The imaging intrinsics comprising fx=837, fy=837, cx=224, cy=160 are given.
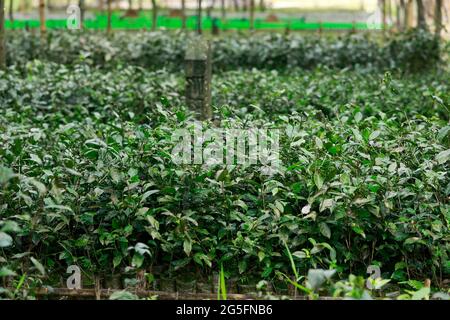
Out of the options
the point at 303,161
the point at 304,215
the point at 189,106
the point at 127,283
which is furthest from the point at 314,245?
the point at 189,106

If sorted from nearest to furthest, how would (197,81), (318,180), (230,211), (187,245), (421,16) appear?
1. (187,245)
2. (318,180)
3. (230,211)
4. (197,81)
5. (421,16)

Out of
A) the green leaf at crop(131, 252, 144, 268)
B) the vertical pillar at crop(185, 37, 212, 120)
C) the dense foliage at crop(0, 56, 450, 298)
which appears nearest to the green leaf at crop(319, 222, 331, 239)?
the dense foliage at crop(0, 56, 450, 298)

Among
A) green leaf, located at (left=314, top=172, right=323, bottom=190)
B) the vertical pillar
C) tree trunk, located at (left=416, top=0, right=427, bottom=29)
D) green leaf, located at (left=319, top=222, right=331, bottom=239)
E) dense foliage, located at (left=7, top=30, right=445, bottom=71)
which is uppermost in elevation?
tree trunk, located at (left=416, top=0, right=427, bottom=29)

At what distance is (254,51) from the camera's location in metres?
11.7

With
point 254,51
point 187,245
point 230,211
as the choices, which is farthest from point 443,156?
point 254,51

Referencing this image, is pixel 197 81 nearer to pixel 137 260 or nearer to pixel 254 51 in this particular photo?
pixel 137 260

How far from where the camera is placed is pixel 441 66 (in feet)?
36.7

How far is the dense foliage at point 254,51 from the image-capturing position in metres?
11.1

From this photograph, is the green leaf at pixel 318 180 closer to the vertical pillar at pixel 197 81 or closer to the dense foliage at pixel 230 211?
the dense foliage at pixel 230 211

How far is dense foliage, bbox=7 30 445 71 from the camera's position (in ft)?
36.3

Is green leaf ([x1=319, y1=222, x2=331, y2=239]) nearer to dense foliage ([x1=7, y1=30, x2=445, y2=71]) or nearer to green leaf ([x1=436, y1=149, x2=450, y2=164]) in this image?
green leaf ([x1=436, y1=149, x2=450, y2=164])

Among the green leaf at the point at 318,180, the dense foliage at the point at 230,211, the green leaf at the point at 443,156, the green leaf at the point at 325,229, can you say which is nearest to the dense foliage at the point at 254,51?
the dense foliage at the point at 230,211

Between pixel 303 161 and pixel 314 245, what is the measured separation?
580 millimetres
